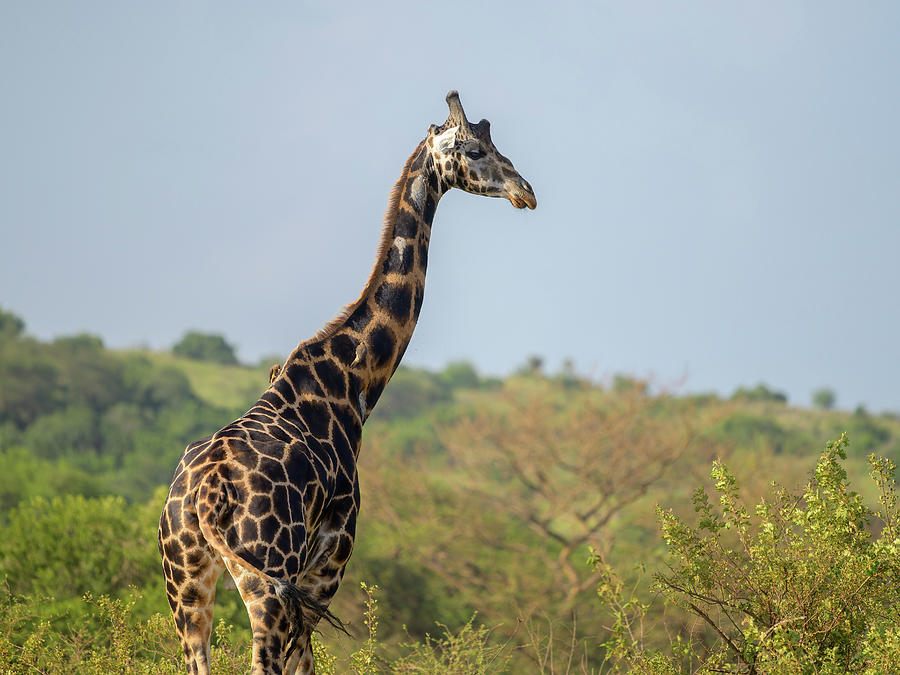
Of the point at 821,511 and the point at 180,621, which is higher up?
the point at 821,511

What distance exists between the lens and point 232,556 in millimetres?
5965

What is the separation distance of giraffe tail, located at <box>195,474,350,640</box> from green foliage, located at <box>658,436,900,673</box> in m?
2.40

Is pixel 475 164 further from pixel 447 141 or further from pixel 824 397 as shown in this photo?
pixel 824 397

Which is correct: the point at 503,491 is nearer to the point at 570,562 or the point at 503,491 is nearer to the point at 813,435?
the point at 570,562

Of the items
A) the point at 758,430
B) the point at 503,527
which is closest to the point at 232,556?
the point at 503,527

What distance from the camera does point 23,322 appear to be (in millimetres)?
78188

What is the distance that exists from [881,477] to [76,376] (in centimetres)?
5718

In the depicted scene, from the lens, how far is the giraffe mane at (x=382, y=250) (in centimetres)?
735

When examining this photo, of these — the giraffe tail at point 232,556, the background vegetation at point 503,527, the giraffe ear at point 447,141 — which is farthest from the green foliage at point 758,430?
the giraffe tail at point 232,556

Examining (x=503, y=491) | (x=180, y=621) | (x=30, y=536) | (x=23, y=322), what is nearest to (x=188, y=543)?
(x=180, y=621)

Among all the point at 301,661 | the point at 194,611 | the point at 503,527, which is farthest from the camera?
the point at 503,527

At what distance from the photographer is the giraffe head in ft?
26.5

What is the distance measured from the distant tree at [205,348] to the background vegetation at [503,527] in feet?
0.73

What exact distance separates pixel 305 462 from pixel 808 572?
10.4 ft
